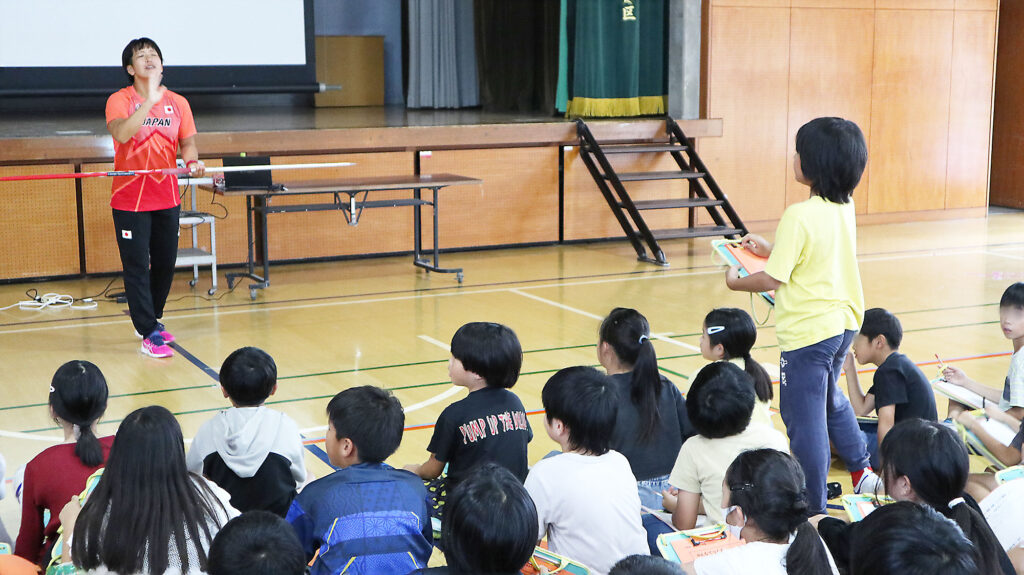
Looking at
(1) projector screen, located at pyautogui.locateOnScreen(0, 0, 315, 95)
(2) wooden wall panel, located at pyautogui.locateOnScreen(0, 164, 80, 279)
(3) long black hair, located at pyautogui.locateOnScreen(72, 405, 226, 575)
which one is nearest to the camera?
(3) long black hair, located at pyautogui.locateOnScreen(72, 405, 226, 575)

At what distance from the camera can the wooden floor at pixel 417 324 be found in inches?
167

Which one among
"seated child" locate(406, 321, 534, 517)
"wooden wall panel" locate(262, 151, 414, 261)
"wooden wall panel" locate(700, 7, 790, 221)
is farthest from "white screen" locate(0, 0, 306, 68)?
"seated child" locate(406, 321, 534, 517)

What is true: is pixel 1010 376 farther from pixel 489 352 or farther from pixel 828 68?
pixel 828 68

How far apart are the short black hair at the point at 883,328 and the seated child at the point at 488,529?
1938mm

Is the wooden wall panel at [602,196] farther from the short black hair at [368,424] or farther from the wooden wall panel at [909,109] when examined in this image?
the short black hair at [368,424]

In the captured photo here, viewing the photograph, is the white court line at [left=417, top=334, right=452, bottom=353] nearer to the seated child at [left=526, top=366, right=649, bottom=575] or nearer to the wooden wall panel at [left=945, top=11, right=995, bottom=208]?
the seated child at [left=526, top=366, right=649, bottom=575]

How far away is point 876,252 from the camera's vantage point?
7707 millimetres

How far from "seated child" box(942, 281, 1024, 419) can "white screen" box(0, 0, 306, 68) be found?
6.91 m

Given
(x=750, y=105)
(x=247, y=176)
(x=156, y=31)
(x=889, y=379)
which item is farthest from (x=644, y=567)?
(x=156, y=31)

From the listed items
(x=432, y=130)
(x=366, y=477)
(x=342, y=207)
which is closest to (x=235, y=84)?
(x=432, y=130)

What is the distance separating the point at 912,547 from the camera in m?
1.60

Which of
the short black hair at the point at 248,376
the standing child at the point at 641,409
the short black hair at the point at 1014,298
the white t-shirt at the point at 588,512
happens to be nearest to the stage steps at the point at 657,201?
the short black hair at the point at 1014,298

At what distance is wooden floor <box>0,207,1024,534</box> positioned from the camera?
4.25m

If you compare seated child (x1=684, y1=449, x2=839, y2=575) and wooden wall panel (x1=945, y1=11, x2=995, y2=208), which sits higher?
wooden wall panel (x1=945, y1=11, x2=995, y2=208)
